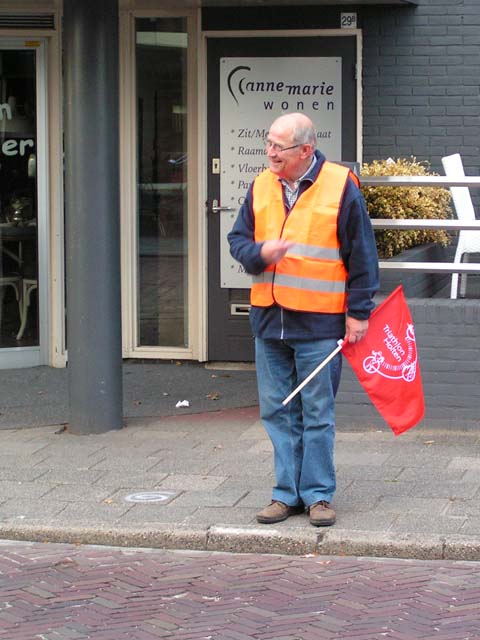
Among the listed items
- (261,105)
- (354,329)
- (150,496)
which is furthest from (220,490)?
(261,105)

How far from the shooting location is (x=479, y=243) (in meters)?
8.59

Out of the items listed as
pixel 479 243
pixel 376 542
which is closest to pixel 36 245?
pixel 479 243

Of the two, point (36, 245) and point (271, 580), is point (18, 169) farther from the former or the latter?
point (271, 580)

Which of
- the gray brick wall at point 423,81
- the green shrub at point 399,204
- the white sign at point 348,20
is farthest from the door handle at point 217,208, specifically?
the white sign at point 348,20

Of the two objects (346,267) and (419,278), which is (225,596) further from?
(419,278)

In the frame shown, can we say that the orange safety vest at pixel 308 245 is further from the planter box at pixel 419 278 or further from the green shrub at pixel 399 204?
the green shrub at pixel 399 204

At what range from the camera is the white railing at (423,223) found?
24.5 feet

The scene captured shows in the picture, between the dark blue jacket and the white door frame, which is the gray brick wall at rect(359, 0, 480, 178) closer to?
the white door frame

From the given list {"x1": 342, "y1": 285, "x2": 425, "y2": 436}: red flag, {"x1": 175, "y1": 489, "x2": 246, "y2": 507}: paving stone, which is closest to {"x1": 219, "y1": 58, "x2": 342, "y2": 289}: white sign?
{"x1": 175, "y1": 489, "x2": 246, "y2": 507}: paving stone

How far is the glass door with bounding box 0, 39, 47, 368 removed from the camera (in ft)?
32.0

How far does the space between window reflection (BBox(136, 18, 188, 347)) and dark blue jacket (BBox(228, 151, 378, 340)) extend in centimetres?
430

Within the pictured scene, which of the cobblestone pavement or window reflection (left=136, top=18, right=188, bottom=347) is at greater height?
window reflection (left=136, top=18, right=188, bottom=347)

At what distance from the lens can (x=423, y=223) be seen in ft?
24.5

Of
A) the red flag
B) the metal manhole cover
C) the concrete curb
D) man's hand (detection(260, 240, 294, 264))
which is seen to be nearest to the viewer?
man's hand (detection(260, 240, 294, 264))
